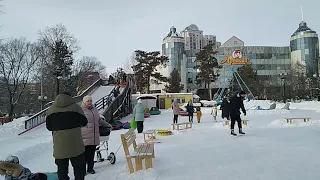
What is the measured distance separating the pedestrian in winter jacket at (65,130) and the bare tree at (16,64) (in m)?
38.7

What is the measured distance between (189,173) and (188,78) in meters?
78.1

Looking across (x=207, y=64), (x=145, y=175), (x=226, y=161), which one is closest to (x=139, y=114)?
(x=226, y=161)

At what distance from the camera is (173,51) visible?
81562 mm

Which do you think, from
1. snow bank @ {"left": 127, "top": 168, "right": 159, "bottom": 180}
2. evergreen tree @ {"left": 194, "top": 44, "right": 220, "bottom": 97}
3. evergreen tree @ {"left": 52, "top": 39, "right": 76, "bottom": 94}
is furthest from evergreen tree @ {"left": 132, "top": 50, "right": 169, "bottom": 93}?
snow bank @ {"left": 127, "top": 168, "right": 159, "bottom": 180}

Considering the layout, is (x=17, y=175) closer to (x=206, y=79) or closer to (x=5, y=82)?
(x=5, y=82)

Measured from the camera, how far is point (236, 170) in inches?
227

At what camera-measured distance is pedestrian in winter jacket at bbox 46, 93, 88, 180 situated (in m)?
4.61

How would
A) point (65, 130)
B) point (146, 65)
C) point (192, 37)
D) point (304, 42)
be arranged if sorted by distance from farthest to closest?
point (192, 37)
point (304, 42)
point (146, 65)
point (65, 130)

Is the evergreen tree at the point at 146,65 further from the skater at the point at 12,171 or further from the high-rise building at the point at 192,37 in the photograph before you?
the skater at the point at 12,171

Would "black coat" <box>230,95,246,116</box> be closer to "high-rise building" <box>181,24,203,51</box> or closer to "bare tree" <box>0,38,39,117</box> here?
"bare tree" <box>0,38,39,117</box>

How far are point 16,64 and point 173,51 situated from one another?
46494 mm

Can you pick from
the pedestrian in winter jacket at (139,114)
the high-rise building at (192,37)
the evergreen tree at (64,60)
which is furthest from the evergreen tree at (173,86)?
the pedestrian in winter jacket at (139,114)

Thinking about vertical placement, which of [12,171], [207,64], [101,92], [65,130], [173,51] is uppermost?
[173,51]

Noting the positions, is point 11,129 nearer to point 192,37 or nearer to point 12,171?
point 12,171
